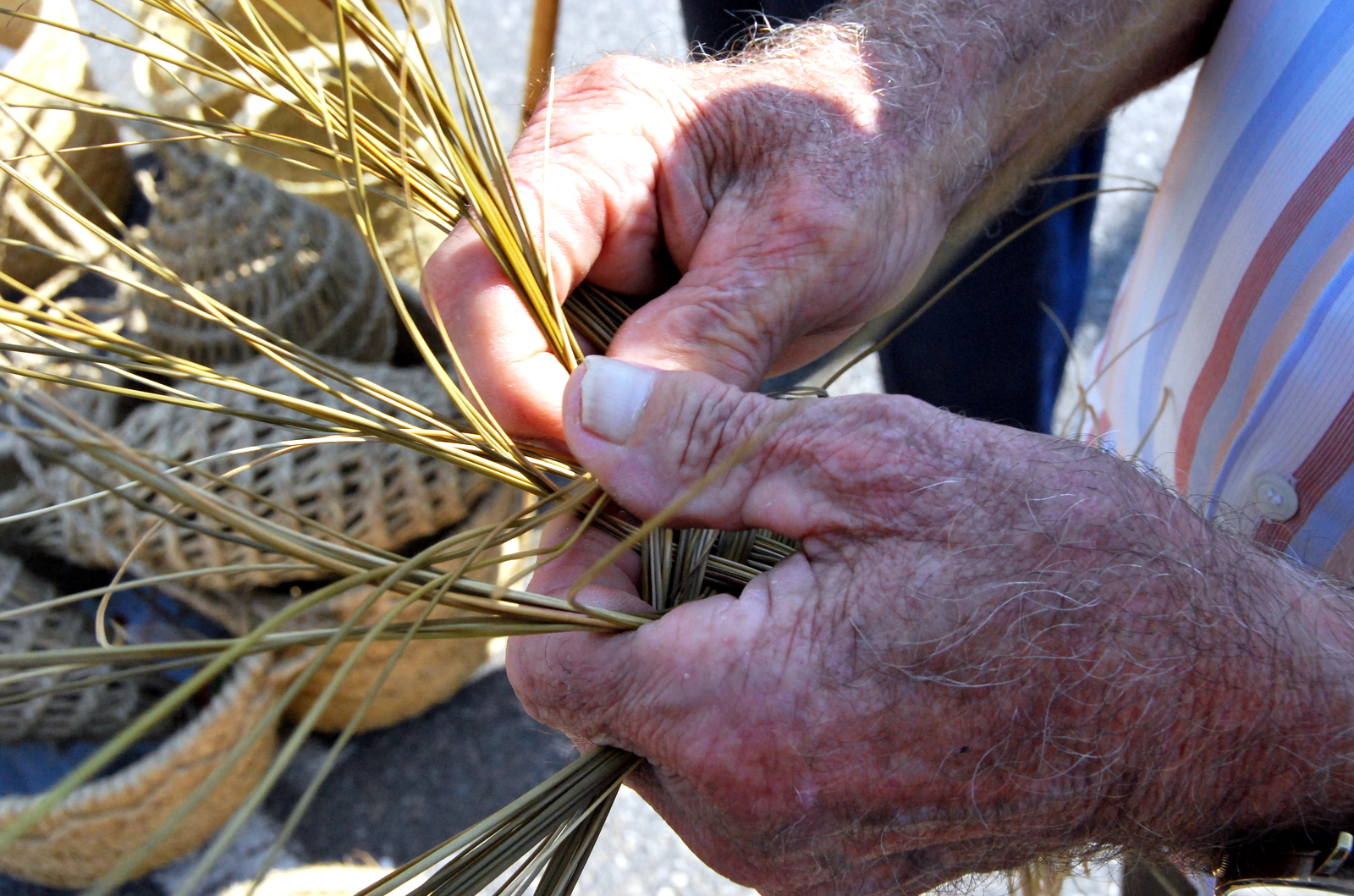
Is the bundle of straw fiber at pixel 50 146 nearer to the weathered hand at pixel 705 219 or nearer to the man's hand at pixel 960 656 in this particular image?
the weathered hand at pixel 705 219

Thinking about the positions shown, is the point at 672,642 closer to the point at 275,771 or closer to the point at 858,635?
the point at 858,635

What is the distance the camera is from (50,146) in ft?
4.73

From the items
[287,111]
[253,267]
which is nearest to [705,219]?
[253,267]

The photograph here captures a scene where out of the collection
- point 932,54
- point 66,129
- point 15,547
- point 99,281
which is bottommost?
point 15,547

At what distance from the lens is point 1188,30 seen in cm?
84

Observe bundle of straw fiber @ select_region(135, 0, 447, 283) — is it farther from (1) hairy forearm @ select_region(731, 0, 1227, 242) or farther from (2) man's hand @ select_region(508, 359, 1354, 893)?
(2) man's hand @ select_region(508, 359, 1354, 893)

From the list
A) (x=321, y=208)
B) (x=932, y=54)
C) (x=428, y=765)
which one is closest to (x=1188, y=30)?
(x=932, y=54)

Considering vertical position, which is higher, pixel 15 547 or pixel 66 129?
pixel 66 129

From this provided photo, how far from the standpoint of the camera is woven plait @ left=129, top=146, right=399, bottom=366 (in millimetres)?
1139

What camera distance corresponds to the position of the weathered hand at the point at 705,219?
625 millimetres

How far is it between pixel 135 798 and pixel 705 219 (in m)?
0.91

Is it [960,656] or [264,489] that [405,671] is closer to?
[264,489]

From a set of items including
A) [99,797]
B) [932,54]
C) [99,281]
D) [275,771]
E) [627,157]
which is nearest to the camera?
[275,771]

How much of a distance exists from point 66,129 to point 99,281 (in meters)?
0.32
